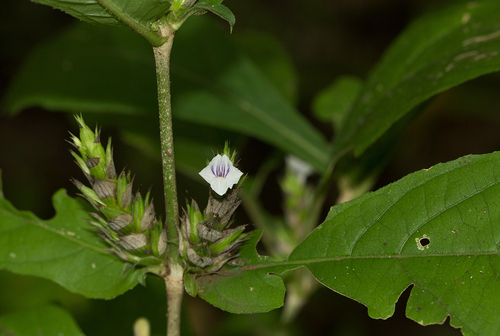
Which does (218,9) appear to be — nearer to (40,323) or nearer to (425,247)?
(425,247)

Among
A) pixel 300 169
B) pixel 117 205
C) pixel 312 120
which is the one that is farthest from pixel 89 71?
pixel 312 120

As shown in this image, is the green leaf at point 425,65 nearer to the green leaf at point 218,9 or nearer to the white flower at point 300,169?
the white flower at point 300,169

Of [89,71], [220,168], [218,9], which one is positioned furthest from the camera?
[89,71]

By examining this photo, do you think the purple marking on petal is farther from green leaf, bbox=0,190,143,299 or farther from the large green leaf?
green leaf, bbox=0,190,143,299

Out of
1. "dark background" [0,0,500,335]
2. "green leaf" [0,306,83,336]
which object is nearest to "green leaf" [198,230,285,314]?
"green leaf" [0,306,83,336]

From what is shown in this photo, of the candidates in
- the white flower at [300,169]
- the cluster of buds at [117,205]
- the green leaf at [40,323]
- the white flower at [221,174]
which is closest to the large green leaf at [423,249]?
the cluster of buds at [117,205]

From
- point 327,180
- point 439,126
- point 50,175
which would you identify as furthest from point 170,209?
point 439,126

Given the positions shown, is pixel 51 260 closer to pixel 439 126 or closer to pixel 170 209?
pixel 170 209
